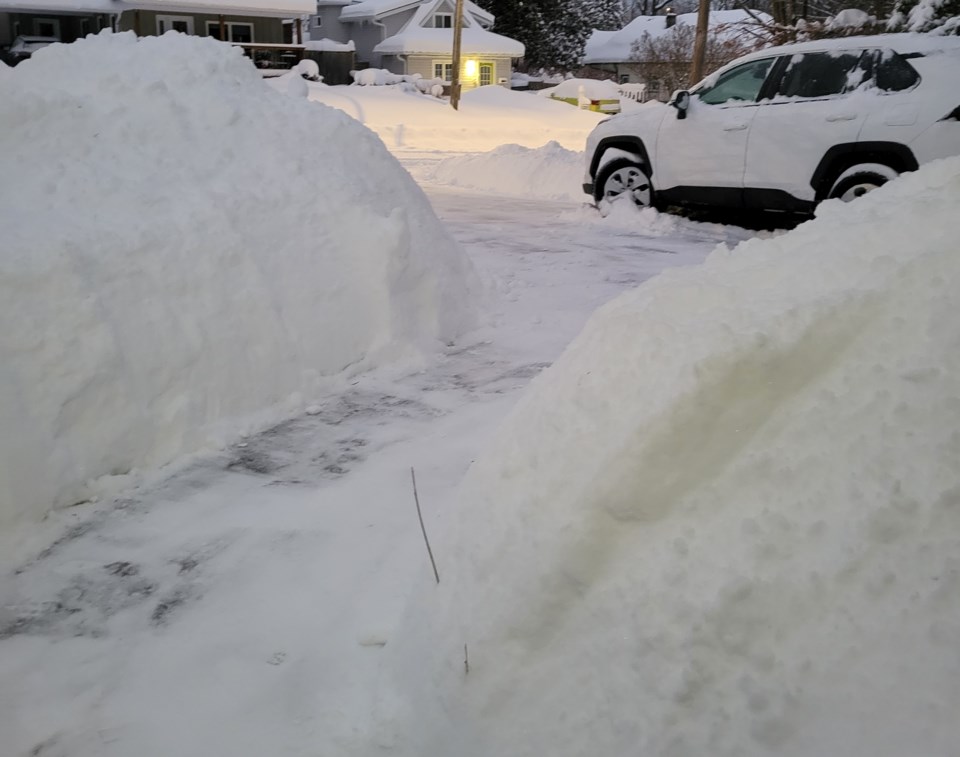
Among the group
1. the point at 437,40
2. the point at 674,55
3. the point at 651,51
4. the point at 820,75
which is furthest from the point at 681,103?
the point at 651,51

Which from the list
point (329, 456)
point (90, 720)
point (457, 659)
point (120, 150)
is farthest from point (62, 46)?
point (457, 659)

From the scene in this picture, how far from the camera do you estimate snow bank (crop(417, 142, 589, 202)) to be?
1453 centimetres

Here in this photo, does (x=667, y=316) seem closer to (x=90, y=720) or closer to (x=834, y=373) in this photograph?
(x=834, y=373)

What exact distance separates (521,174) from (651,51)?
31035mm

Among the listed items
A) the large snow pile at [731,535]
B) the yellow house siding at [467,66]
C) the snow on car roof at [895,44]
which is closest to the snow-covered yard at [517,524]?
the large snow pile at [731,535]

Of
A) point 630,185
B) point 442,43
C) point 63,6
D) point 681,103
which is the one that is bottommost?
point 630,185

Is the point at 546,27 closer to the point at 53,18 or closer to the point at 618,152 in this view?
the point at 53,18

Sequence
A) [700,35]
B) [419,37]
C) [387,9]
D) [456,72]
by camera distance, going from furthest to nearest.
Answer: [387,9] → [419,37] → [456,72] → [700,35]

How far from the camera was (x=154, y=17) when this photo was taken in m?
34.1

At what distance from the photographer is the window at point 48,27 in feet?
112

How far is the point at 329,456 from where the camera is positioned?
4523 millimetres

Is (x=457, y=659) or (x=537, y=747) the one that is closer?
(x=537, y=747)

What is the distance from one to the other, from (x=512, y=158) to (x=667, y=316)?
13381mm

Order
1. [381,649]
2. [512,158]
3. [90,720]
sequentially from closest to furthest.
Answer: [90,720] → [381,649] → [512,158]
